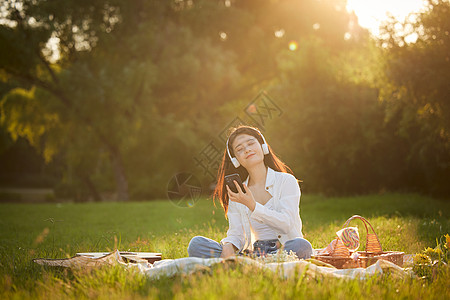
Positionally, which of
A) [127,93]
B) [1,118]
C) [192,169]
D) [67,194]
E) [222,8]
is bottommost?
[67,194]

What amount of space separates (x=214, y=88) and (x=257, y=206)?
21495 mm

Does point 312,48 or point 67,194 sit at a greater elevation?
point 312,48

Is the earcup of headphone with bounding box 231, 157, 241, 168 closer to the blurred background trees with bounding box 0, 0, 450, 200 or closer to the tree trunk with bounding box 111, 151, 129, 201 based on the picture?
the blurred background trees with bounding box 0, 0, 450, 200

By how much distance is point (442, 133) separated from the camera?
37.8ft

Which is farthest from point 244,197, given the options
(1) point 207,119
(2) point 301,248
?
(1) point 207,119

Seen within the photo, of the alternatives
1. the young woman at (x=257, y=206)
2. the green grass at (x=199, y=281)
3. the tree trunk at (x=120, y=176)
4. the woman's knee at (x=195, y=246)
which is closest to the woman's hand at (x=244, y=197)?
the young woman at (x=257, y=206)

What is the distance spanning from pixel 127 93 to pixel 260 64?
8.93m

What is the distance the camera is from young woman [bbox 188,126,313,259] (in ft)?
16.1

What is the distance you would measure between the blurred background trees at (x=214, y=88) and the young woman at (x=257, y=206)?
7.19m

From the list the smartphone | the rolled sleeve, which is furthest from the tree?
the smartphone

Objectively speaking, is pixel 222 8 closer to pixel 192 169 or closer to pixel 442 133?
pixel 192 169

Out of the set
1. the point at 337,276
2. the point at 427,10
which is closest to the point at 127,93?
the point at 427,10

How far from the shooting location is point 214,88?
2597 centimetres

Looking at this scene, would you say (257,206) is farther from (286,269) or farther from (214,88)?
(214,88)
